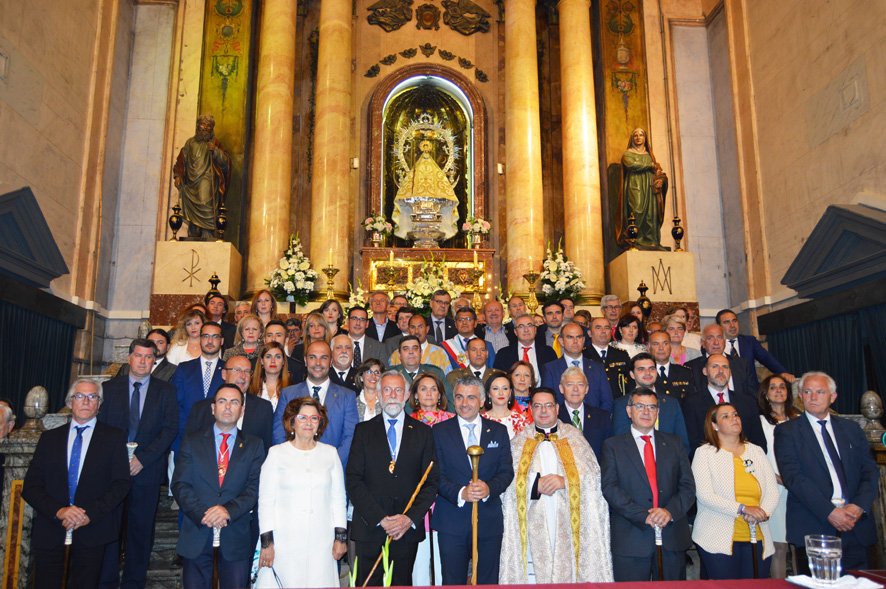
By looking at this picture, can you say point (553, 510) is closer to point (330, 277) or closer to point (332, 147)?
point (330, 277)

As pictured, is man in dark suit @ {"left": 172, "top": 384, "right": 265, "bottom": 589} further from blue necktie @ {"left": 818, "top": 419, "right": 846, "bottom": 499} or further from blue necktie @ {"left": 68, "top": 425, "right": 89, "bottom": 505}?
blue necktie @ {"left": 818, "top": 419, "right": 846, "bottom": 499}

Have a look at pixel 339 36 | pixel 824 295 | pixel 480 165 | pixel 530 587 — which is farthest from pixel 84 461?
pixel 480 165

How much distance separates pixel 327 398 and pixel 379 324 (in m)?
2.49

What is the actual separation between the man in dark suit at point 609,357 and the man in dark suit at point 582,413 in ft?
3.40

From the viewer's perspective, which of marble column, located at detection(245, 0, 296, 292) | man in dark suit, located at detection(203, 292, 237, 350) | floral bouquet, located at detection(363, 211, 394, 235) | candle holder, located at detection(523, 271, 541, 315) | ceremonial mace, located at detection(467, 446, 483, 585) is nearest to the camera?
ceremonial mace, located at detection(467, 446, 483, 585)

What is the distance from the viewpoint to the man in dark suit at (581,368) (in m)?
5.66

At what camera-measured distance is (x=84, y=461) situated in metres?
4.45

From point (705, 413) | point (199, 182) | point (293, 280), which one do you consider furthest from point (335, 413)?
point (199, 182)

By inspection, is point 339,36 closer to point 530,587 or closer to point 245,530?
point 245,530

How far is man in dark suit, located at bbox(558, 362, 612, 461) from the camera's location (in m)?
5.04

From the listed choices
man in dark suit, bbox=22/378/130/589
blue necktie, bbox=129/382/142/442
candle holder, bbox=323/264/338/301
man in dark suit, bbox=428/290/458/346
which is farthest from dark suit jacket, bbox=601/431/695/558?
candle holder, bbox=323/264/338/301

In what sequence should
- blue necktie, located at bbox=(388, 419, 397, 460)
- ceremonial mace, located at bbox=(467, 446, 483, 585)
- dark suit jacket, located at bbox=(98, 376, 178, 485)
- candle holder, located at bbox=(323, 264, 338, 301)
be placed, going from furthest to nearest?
candle holder, located at bbox=(323, 264, 338, 301), dark suit jacket, located at bbox=(98, 376, 178, 485), blue necktie, located at bbox=(388, 419, 397, 460), ceremonial mace, located at bbox=(467, 446, 483, 585)

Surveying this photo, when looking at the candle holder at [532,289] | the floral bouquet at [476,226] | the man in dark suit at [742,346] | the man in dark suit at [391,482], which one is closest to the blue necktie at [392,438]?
the man in dark suit at [391,482]

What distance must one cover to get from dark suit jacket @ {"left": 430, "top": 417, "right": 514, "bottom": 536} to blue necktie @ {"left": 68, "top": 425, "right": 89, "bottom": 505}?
7.75ft
